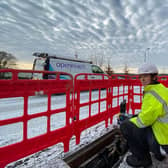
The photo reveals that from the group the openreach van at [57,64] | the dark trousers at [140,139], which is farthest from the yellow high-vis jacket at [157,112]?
the openreach van at [57,64]

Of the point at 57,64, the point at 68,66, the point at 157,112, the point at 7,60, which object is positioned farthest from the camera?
the point at 7,60

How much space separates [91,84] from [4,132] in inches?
97.1

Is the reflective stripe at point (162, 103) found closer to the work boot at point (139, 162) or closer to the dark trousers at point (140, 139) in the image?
the dark trousers at point (140, 139)

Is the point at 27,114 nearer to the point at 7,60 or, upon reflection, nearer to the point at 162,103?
Answer: the point at 162,103

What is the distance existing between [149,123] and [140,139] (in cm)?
43

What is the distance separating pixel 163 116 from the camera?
161 centimetres

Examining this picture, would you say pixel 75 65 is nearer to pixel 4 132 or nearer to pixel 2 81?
pixel 4 132

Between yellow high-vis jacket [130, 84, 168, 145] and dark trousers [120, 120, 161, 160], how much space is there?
14cm

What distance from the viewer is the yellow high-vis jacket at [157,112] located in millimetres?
1549

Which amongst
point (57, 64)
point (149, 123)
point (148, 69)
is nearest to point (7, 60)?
point (57, 64)

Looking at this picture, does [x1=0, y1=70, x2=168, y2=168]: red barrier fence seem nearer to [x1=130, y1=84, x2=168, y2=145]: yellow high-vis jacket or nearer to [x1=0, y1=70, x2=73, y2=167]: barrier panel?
[x1=0, y1=70, x2=73, y2=167]: barrier panel

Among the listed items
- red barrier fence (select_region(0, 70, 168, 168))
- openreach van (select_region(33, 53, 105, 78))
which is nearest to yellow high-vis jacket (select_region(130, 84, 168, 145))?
red barrier fence (select_region(0, 70, 168, 168))

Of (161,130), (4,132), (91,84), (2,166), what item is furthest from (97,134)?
(4,132)

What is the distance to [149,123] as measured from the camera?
1.62 m
